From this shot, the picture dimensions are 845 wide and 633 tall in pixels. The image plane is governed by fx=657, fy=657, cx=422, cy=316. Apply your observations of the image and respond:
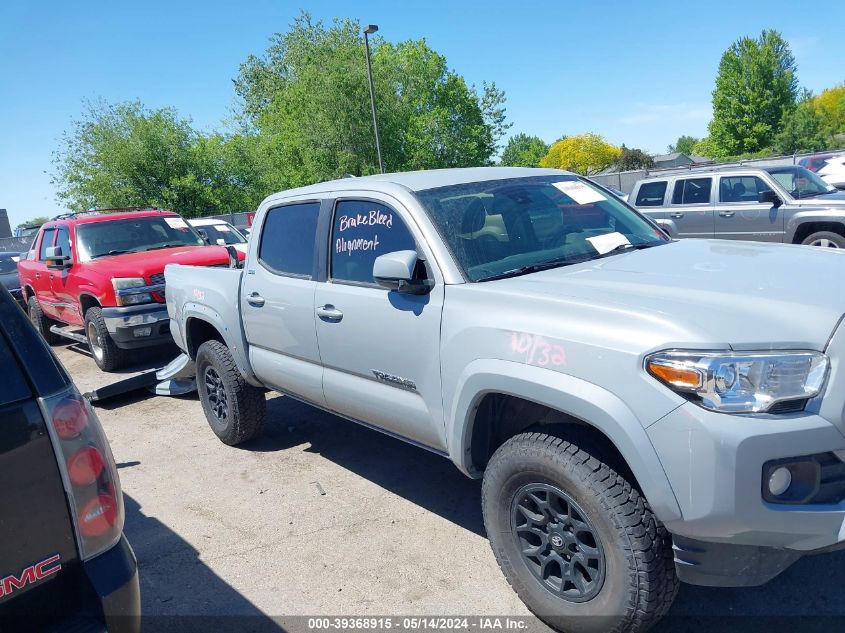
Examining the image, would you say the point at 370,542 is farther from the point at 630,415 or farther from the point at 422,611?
the point at 630,415

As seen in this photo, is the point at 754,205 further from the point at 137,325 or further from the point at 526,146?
the point at 526,146

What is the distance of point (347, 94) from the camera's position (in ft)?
111

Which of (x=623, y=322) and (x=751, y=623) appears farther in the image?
(x=751, y=623)

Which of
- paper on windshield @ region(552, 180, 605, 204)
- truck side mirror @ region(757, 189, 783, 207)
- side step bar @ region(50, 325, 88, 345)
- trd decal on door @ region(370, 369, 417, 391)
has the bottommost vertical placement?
side step bar @ region(50, 325, 88, 345)

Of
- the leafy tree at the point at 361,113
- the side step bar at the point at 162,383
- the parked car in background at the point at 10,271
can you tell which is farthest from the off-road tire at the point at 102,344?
the leafy tree at the point at 361,113

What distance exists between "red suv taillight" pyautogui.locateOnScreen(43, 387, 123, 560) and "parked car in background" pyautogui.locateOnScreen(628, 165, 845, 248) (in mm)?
9634

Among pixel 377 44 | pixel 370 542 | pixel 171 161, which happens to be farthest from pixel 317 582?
pixel 377 44

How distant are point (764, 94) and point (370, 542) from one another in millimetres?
64197

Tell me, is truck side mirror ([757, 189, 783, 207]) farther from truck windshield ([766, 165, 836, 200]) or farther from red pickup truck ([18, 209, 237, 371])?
red pickup truck ([18, 209, 237, 371])

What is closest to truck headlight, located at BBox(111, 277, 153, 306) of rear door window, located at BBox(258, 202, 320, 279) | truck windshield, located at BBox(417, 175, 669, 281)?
rear door window, located at BBox(258, 202, 320, 279)

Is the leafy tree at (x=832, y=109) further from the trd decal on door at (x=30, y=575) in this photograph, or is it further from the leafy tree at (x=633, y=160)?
the trd decal on door at (x=30, y=575)

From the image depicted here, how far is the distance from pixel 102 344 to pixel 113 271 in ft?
2.96

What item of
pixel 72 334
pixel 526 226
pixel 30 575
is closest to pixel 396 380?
pixel 526 226

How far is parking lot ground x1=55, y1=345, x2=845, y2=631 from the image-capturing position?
3.00 meters
